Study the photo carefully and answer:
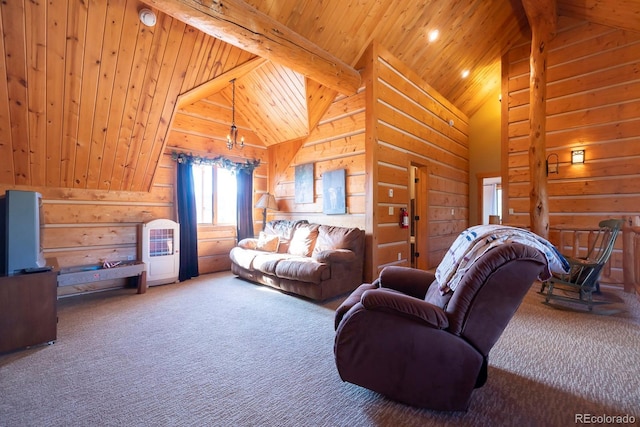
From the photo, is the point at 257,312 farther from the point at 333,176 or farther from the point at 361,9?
the point at 361,9

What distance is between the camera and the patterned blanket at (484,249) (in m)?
1.51

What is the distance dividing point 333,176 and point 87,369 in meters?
3.51

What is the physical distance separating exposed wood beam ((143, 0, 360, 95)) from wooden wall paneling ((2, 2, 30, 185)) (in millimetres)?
1163

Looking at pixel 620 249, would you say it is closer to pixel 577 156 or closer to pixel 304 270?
pixel 577 156

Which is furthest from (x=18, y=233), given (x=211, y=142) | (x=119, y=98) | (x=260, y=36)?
(x=211, y=142)

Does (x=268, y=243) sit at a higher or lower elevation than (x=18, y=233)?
lower

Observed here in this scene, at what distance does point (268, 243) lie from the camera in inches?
183

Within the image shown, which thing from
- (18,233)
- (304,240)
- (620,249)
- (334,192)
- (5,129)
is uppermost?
(5,129)

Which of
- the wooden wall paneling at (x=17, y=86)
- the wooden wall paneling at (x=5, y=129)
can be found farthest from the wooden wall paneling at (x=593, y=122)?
the wooden wall paneling at (x=5, y=129)

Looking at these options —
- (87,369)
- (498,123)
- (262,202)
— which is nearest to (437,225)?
(498,123)

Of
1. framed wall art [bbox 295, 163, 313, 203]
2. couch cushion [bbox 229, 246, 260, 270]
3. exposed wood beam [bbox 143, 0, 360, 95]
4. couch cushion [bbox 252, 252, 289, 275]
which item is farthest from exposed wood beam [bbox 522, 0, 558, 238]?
couch cushion [bbox 229, 246, 260, 270]

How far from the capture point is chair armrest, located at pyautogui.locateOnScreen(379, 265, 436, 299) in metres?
2.27

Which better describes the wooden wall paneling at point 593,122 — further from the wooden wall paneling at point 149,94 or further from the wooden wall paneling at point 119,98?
the wooden wall paneling at point 119,98

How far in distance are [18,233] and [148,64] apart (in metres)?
2.15
